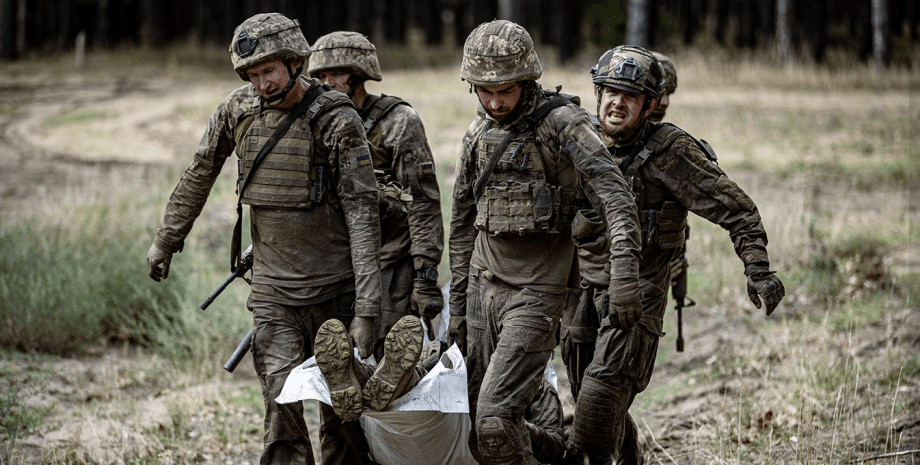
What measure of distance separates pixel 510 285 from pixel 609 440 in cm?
92

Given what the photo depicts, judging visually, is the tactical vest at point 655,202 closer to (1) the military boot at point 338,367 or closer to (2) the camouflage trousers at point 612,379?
(2) the camouflage trousers at point 612,379

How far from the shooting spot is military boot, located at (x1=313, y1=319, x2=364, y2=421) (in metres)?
4.04

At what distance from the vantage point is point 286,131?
15.0 ft

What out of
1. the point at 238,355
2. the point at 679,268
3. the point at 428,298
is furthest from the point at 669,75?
the point at 238,355

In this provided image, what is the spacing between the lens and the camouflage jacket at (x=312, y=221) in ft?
15.1

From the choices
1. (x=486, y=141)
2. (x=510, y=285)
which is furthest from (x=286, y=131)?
(x=510, y=285)

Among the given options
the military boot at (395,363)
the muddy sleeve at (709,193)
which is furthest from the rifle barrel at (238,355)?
the muddy sleeve at (709,193)

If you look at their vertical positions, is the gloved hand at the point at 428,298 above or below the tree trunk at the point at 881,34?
below

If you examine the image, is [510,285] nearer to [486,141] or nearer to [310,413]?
[486,141]

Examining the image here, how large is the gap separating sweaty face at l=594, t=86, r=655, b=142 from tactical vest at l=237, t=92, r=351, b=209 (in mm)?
1344

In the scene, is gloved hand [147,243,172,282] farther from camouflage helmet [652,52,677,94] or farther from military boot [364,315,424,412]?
camouflage helmet [652,52,677,94]

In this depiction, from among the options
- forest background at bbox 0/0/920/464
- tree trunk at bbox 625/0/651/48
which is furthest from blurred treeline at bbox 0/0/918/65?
forest background at bbox 0/0/920/464

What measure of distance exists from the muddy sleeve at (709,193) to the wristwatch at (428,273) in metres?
1.40

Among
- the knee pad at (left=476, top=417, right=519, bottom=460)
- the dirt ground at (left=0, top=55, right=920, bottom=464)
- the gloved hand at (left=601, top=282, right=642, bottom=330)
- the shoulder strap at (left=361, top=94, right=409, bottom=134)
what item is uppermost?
the shoulder strap at (left=361, top=94, right=409, bottom=134)
